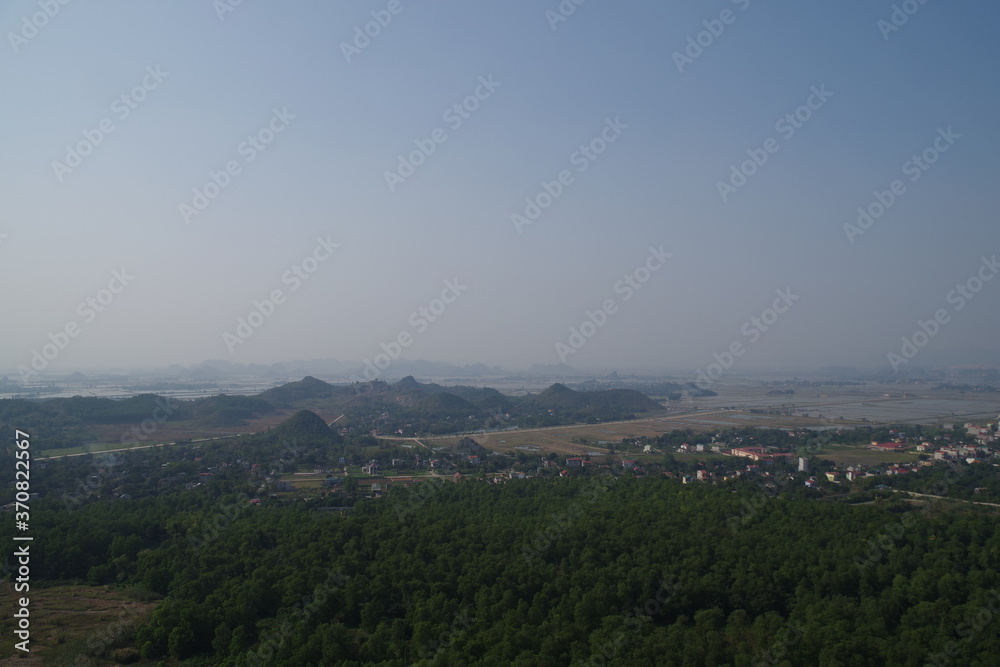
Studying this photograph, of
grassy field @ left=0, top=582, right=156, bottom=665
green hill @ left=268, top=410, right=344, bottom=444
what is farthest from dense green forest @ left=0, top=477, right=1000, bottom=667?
green hill @ left=268, top=410, right=344, bottom=444

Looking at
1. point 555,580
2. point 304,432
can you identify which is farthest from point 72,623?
point 304,432

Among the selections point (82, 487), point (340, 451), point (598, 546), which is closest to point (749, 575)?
point (598, 546)

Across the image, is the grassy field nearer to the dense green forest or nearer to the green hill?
the dense green forest

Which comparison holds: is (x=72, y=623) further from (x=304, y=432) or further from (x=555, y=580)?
(x=304, y=432)

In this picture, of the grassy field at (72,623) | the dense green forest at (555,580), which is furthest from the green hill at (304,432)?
the grassy field at (72,623)

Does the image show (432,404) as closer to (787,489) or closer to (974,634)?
(787,489)
